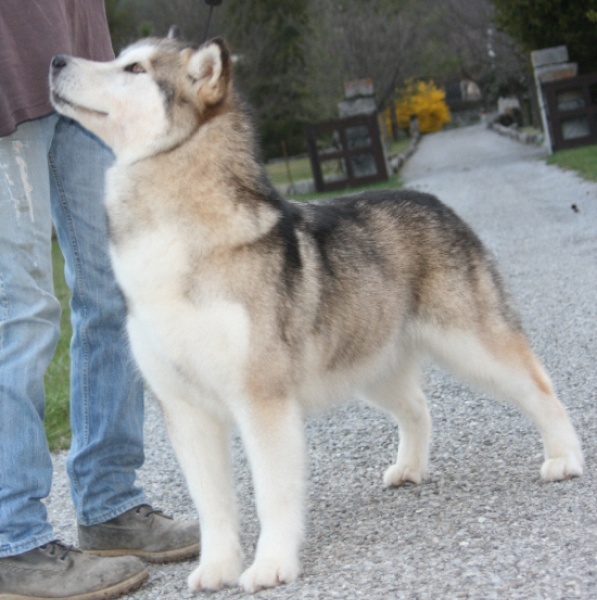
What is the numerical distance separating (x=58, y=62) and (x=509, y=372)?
2.05 m

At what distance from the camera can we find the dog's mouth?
3.26 m

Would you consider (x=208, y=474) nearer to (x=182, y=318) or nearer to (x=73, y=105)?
(x=182, y=318)

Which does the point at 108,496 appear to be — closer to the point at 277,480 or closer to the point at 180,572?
the point at 180,572

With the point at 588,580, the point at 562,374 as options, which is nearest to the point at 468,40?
the point at 562,374

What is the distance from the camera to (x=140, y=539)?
12.3ft

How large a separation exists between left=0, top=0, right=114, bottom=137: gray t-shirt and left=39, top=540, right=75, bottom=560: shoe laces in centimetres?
136

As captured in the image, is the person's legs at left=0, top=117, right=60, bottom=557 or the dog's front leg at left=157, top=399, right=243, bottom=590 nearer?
the person's legs at left=0, top=117, right=60, bottom=557

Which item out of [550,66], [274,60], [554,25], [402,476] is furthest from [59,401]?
[274,60]

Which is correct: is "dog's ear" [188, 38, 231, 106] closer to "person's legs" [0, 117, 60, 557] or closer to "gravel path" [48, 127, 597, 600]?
"person's legs" [0, 117, 60, 557]

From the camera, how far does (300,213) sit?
12.0 feet

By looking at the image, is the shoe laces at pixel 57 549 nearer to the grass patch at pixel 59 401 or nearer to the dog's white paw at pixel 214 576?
the dog's white paw at pixel 214 576

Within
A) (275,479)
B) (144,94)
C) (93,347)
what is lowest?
(275,479)

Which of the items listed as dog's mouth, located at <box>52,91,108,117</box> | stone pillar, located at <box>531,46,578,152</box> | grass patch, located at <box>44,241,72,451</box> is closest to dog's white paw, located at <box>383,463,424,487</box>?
dog's mouth, located at <box>52,91,108,117</box>

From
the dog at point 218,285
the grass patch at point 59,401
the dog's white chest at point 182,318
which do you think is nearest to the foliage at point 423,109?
the grass patch at point 59,401
